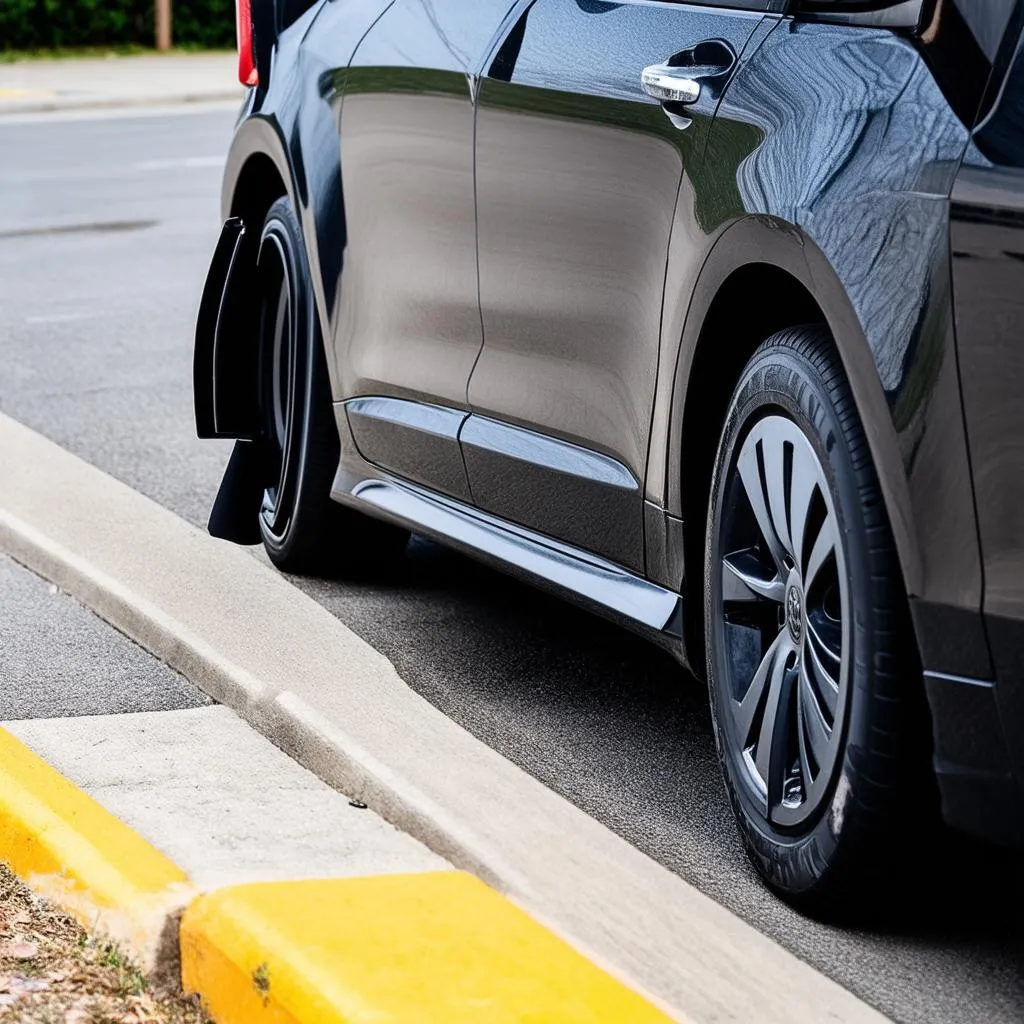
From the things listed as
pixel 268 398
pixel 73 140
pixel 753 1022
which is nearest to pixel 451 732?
pixel 753 1022

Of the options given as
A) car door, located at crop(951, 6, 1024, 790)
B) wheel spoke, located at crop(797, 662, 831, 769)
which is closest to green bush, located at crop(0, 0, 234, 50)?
Result: wheel spoke, located at crop(797, 662, 831, 769)

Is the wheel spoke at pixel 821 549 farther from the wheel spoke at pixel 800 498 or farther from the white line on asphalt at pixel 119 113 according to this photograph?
the white line on asphalt at pixel 119 113

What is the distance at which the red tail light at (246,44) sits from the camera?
5191mm

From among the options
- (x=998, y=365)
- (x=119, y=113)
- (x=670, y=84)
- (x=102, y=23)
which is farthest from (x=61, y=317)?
(x=102, y=23)

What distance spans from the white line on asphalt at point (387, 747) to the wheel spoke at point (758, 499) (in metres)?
0.51

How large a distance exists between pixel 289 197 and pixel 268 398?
52cm

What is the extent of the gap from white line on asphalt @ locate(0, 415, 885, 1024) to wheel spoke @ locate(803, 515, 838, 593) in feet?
1.63

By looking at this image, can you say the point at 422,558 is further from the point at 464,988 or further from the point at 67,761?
the point at 464,988

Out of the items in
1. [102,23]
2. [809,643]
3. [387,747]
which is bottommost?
[102,23]

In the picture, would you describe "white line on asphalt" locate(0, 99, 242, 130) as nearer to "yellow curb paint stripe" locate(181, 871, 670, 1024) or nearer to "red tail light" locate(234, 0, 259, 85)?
"red tail light" locate(234, 0, 259, 85)

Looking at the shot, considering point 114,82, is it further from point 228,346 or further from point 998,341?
point 998,341

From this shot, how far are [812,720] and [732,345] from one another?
0.62 m

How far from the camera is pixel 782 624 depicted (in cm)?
330

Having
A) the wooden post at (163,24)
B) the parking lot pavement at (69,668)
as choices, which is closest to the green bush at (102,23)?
the wooden post at (163,24)
